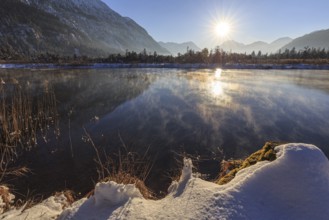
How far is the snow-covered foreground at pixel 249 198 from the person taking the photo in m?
2.88

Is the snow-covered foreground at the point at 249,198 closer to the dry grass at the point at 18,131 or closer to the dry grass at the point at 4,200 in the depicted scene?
the dry grass at the point at 4,200

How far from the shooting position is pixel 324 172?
10.6ft

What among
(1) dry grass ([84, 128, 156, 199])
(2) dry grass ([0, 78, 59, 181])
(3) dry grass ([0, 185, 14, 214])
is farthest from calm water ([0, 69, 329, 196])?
(3) dry grass ([0, 185, 14, 214])

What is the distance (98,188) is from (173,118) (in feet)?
35.1

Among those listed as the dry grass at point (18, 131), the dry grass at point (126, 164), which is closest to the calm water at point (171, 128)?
the dry grass at point (126, 164)

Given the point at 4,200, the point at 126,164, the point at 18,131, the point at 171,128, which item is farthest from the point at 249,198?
the point at 18,131

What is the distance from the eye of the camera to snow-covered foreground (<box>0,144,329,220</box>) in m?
2.88

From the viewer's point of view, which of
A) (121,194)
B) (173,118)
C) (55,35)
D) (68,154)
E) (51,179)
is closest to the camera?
(121,194)

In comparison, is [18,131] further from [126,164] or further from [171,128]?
[171,128]

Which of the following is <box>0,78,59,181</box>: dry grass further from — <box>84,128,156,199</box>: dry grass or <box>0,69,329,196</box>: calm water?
<box>84,128,156,199</box>: dry grass

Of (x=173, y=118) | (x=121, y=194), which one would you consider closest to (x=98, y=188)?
(x=121, y=194)

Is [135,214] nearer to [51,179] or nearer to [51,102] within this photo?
[51,179]

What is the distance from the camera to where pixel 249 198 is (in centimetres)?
304

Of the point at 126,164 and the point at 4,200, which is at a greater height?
the point at 4,200
